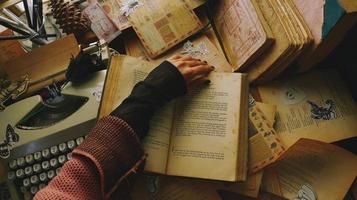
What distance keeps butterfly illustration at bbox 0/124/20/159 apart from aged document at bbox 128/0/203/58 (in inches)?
19.5

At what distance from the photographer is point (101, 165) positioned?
0.93 m

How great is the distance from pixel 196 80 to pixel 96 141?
34cm

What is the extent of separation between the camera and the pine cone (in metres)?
1.42

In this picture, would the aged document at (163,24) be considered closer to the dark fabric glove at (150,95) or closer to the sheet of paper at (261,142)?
the dark fabric glove at (150,95)

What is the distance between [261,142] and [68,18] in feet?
2.69

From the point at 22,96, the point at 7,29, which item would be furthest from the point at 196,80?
the point at 7,29

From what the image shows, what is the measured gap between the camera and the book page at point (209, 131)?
106 cm

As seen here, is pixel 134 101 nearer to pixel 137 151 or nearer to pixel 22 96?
pixel 137 151

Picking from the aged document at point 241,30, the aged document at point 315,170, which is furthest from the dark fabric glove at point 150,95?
the aged document at point 315,170

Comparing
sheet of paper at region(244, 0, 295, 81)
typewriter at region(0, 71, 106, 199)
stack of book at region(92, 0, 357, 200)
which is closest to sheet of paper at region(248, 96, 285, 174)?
stack of book at region(92, 0, 357, 200)

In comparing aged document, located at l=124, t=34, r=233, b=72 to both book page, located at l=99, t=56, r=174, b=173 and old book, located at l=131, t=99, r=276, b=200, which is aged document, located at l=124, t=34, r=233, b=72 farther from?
old book, located at l=131, t=99, r=276, b=200

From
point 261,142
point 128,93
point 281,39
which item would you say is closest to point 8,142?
point 128,93

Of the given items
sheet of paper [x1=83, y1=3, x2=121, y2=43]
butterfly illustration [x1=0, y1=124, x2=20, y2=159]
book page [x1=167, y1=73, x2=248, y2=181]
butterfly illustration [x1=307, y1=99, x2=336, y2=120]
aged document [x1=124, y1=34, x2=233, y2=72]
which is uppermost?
sheet of paper [x1=83, y1=3, x2=121, y2=43]

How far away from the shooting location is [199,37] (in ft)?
4.43
